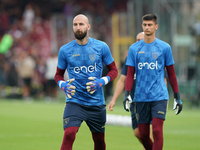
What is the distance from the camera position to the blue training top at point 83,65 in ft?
25.5

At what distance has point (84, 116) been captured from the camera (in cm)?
777

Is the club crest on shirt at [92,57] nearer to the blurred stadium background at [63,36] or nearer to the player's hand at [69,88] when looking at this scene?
the player's hand at [69,88]

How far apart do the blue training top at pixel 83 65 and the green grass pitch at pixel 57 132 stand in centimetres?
321

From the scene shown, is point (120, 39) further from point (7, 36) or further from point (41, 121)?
point (41, 121)

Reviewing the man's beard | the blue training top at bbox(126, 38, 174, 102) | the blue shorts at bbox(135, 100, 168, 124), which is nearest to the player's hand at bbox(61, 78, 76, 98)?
the man's beard

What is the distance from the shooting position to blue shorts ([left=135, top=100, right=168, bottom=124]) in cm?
809

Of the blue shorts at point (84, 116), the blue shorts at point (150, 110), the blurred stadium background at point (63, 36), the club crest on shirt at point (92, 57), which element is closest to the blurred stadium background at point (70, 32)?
the blurred stadium background at point (63, 36)

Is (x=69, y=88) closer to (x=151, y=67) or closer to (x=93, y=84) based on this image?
(x=93, y=84)

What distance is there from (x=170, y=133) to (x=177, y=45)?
41.3ft

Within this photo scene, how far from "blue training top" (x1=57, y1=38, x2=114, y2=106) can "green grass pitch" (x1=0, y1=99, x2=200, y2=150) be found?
321 centimetres

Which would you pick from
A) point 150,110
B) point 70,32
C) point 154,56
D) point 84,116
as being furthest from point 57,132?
point 70,32

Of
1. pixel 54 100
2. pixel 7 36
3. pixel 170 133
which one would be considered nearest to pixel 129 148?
pixel 170 133

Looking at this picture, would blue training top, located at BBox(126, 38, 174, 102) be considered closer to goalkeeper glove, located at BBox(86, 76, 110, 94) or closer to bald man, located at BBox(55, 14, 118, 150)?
bald man, located at BBox(55, 14, 118, 150)

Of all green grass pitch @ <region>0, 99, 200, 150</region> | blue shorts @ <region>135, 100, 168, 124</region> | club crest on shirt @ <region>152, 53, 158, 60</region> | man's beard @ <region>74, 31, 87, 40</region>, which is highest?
man's beard @ <region>74, 31, 87, 40</region>
